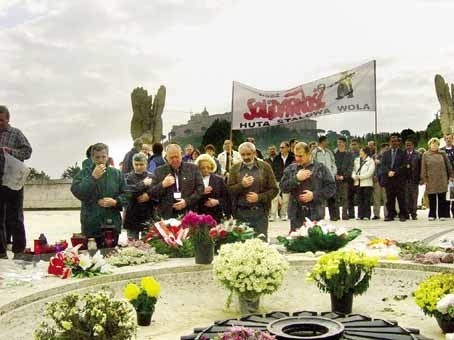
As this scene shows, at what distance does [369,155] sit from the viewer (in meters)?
15.2

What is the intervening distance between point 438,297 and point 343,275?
2.72ft

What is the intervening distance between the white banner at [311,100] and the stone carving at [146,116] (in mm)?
11702

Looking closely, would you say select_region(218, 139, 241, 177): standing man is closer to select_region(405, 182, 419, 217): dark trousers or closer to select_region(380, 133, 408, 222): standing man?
select_region(380, 133, 408, 222): standing man

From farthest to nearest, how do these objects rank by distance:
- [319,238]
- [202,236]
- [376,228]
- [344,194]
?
[344,194], [376,228], [319,238], [202,236]

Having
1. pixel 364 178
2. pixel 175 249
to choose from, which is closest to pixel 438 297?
pixel 175 249

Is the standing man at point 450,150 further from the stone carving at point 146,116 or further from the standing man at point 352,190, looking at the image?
the stone carving at point 146,116

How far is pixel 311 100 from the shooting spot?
14.3 meters

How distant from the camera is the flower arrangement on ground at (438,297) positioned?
4750 mm

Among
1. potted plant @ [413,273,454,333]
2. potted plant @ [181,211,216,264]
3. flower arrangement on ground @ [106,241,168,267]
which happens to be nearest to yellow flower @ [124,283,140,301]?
potted plant @ [181,211,216,264]

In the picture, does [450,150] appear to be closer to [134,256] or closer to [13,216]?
[13,216]

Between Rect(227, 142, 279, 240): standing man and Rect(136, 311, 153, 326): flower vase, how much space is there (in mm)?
3068

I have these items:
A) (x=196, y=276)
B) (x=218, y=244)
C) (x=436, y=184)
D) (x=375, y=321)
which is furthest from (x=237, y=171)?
(x=436, y=184)

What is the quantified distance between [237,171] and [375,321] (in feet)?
12.9

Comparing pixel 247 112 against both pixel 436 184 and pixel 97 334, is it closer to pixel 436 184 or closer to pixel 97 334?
pixel 436 184
